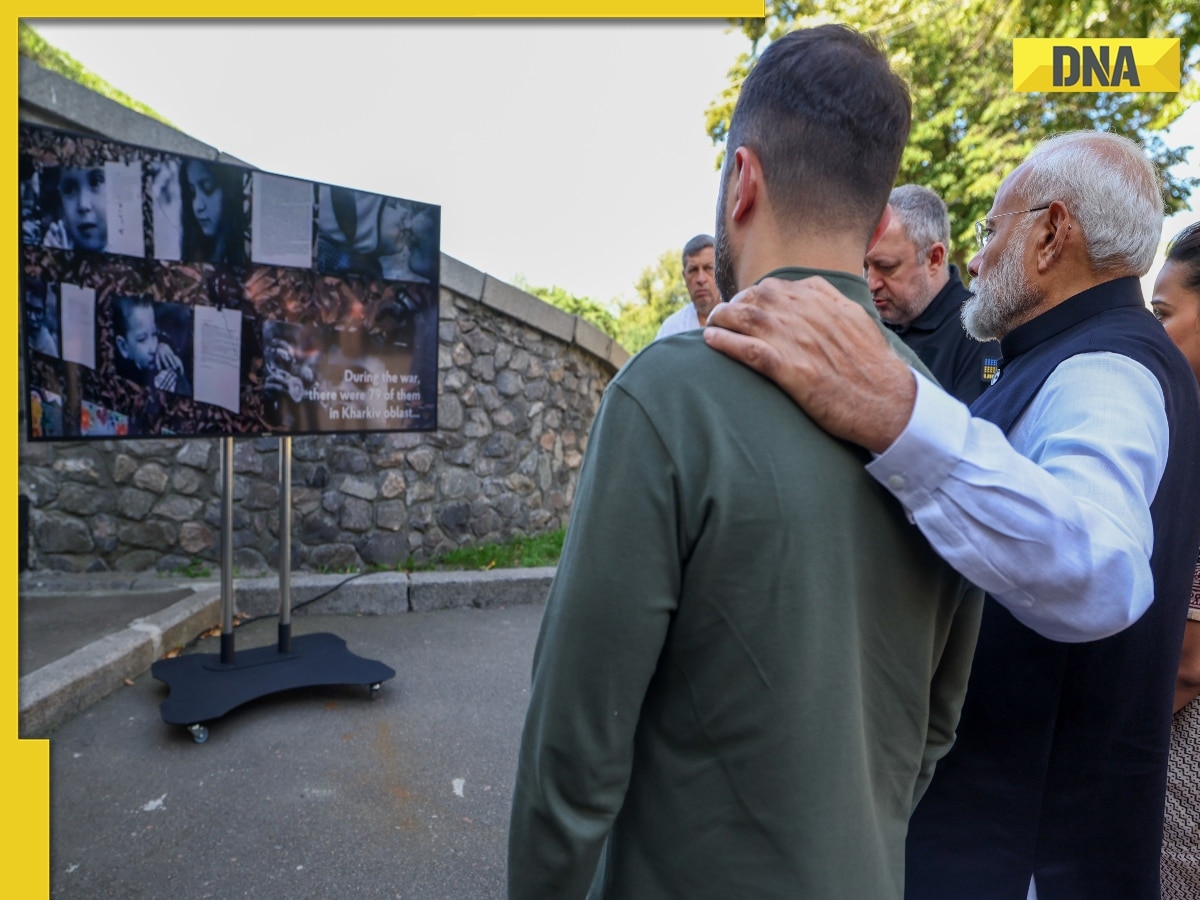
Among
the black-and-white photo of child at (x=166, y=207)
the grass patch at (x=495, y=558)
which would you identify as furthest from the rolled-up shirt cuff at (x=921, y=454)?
the grass patch at (x=495, y=558)

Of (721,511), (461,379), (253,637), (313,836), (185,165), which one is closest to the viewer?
(721,511)

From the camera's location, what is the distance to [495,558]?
6215mm

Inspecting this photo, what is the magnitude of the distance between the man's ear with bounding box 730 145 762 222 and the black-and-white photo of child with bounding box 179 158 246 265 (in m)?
3.25

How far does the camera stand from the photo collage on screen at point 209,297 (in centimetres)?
330

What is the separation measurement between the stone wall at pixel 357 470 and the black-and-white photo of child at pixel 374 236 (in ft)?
5.60

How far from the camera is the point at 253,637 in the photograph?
4.80 m

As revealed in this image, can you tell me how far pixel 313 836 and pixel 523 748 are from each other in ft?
7.83

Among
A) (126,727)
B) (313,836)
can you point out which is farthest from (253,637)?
(313,836)

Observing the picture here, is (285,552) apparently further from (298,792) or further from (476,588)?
(476,588)

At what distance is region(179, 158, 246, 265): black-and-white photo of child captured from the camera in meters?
3.53

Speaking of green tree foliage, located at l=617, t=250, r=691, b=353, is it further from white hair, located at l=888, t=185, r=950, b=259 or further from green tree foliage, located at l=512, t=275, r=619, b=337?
white hair, located at l=888, t=185, r=950, b=259

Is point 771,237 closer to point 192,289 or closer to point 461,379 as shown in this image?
point 192,289

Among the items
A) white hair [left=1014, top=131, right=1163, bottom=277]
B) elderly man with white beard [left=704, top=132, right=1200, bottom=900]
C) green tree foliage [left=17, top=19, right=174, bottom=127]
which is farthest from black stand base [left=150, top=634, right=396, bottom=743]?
green tree foliage [left=17, top=19, right=174, bottom=127]

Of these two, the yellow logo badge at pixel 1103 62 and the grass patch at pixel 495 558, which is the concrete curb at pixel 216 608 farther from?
the yellow logo badge at pixel 1103 62
